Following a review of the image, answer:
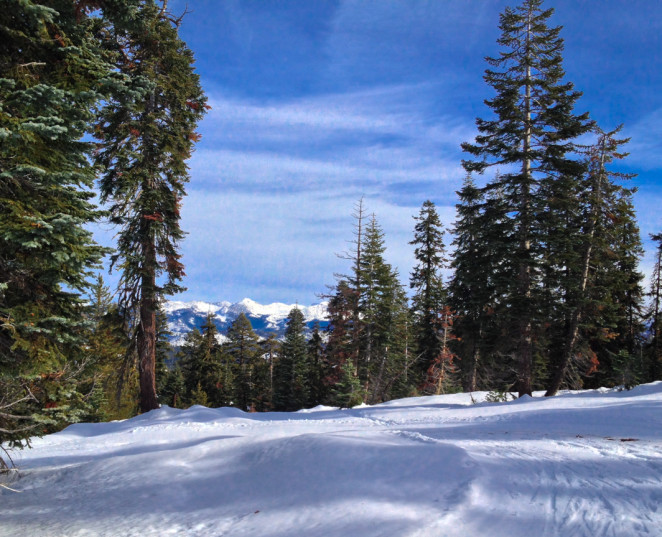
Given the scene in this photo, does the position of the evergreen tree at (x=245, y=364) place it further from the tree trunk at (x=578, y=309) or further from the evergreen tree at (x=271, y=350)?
the tree trunk at (x=578, y=309)

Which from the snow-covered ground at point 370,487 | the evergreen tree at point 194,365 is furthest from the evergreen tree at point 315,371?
the snow-covered ground at point 370,487

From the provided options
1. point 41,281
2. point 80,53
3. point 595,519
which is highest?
point 80,53

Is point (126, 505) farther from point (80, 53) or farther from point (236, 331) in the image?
point (236, 331)

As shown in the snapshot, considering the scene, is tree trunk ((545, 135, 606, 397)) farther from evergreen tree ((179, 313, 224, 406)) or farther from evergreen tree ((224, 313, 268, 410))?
evergreen tree ((224, 313, 268, 410))

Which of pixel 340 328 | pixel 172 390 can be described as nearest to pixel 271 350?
pixel 172 390

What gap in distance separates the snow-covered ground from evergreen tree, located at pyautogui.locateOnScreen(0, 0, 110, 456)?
5.52 feet

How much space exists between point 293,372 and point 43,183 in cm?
3303

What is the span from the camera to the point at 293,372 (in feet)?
121

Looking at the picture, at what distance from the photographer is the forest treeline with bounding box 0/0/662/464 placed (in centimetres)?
560

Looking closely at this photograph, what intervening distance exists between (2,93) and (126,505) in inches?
223

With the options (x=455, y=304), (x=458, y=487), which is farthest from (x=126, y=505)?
(x=455, y=304)

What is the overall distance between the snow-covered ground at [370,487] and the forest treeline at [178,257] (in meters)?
1.56

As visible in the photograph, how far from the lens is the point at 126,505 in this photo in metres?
5.42

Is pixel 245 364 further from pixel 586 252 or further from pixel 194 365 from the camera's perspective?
pixel 586 252
